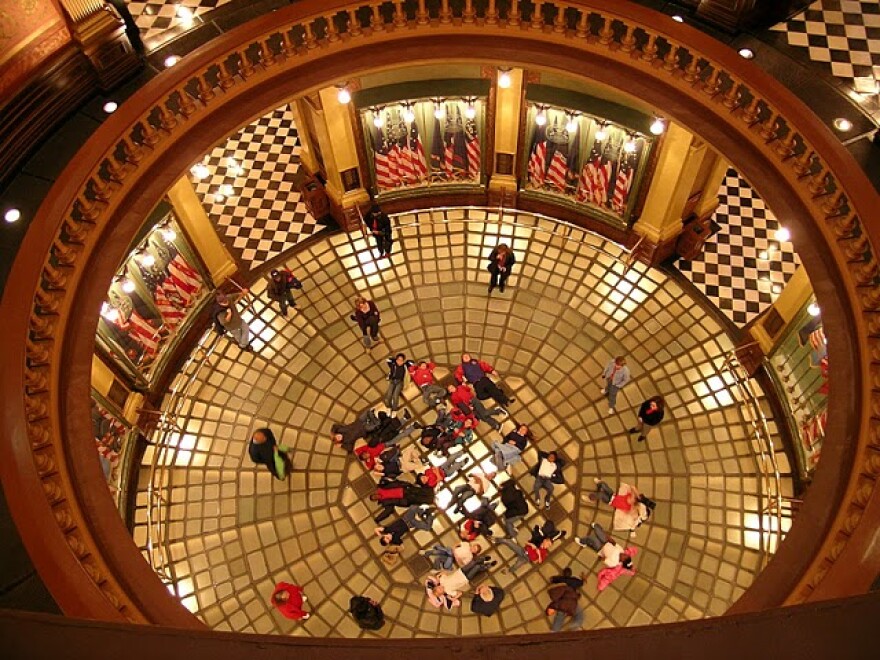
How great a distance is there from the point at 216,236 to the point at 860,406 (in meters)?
11.6

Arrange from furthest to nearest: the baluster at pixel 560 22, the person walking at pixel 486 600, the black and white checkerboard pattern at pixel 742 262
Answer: the black and white checkerboard pattern at pixel 742 262 → the baluster at pixel 560 22 → the person walking at pixel 486 600

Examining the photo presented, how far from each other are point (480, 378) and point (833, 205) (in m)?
6.29

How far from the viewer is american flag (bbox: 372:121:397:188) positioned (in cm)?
1545

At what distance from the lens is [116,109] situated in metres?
11.8

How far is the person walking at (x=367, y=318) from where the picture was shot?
1408 cm

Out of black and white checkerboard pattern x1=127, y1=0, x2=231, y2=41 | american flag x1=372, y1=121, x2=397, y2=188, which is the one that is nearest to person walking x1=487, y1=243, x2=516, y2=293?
american flag x1=372, y1=121, x2=397, y2=188

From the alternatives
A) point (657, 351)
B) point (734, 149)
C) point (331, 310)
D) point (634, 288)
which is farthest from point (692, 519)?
point (331, 310)

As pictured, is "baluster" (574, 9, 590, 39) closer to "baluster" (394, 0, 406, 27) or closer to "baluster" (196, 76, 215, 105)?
"baluster" (394, 0, 406, 27)

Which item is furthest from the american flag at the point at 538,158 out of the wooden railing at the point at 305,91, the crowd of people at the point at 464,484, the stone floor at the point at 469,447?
the wooden railing at the point at 305,91

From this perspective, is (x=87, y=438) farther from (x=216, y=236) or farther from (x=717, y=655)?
(x=717, y=655)

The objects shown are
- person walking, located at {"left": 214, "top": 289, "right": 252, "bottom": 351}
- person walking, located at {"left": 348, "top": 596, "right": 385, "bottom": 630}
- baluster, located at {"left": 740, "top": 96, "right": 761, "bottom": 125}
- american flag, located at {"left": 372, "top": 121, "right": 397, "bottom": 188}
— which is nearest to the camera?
baluster, located at {"left": 740, "top": 96, "right": 761, "bottom": 125}

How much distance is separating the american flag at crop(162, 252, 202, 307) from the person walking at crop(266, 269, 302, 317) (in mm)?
1489

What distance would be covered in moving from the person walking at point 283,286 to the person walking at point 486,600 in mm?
6744

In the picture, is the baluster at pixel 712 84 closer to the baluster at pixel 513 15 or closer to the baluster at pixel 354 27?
the baluster at pixel 513 15
